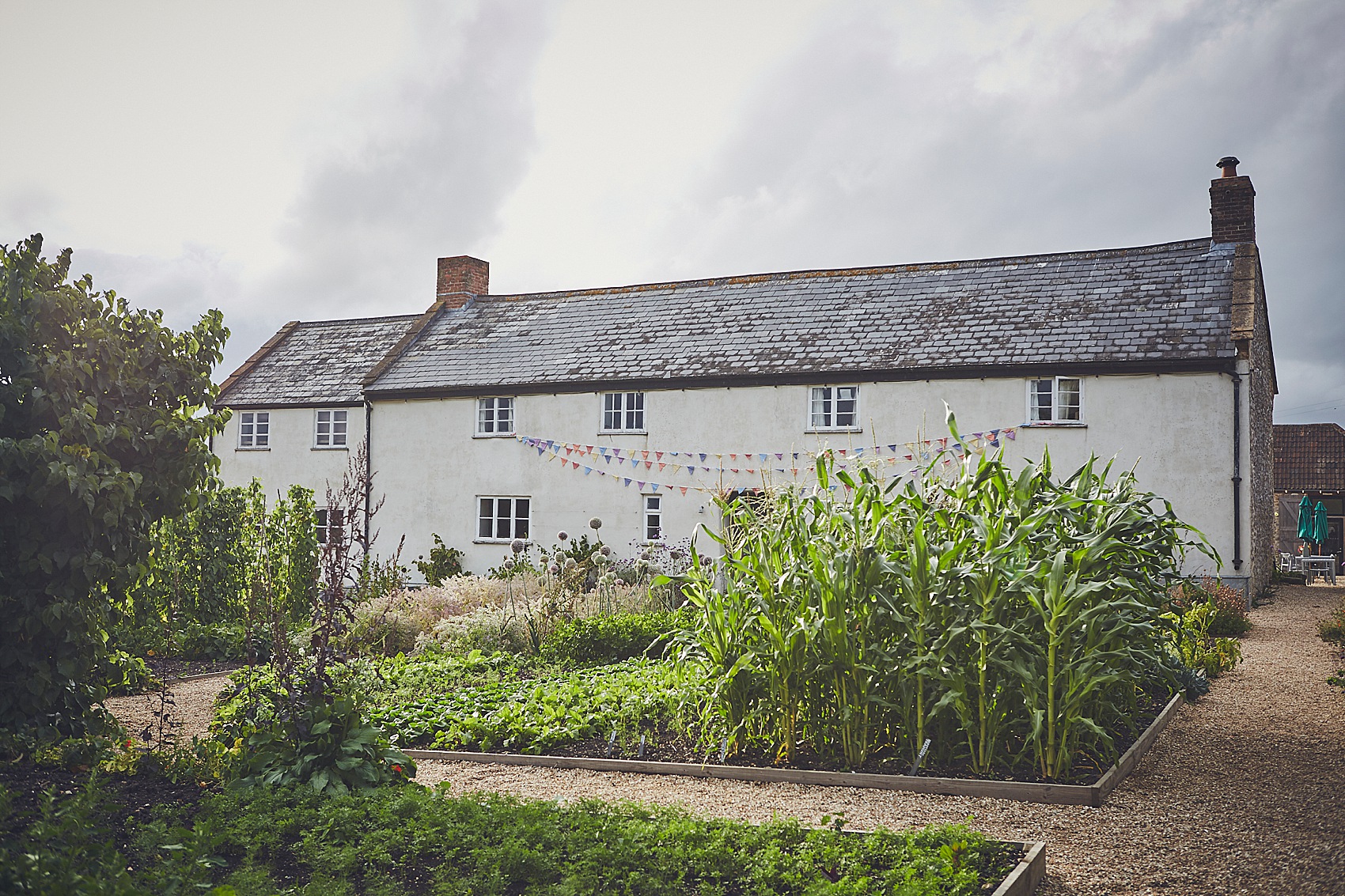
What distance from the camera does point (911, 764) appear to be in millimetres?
6059

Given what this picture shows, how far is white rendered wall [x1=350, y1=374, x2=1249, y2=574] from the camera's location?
16250mm

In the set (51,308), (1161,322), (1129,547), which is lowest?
(1129,547)

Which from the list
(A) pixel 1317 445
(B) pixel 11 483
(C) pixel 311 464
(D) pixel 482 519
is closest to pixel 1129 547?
(B) pixel 11 483

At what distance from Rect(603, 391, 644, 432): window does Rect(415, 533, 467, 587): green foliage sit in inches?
162

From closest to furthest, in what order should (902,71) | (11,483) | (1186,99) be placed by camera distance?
(11,483)
(902,71)
(1186,99)

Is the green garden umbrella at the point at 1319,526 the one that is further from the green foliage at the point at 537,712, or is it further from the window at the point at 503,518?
the green foliage at the point at 537,712

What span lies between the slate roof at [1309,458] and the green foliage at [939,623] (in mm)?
34393

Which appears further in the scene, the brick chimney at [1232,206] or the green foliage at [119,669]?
the brick chimney at [1232,206]

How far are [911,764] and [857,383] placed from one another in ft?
41.6

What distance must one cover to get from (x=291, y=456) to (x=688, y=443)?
9.65m

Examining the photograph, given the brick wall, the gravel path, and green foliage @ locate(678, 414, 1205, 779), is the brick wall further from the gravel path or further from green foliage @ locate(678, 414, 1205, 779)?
the gravel path

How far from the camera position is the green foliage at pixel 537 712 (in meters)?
7.13

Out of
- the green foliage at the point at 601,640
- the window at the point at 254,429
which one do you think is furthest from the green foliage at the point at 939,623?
the window at the point at 254,429

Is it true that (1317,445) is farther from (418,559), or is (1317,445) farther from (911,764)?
(911,764)
